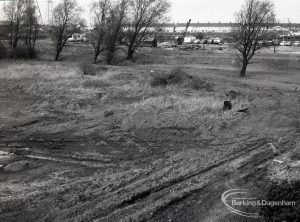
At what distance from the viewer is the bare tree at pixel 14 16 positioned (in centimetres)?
5758

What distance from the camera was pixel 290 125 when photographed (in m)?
19.9

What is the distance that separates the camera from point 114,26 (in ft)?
172

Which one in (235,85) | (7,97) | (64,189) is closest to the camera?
(64,189)

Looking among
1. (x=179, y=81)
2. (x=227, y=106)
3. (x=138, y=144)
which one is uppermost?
(x=179, y=81)

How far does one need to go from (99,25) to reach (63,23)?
634 centimetres

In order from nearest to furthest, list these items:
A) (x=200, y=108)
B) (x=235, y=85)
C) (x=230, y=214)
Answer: (x=230, y=214)
(x=200, y=108)
(x=235, y=85)

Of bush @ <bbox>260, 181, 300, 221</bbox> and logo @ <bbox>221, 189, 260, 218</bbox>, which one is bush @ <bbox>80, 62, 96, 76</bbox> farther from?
bush @ <bbox>260, 181, 300, 221</bbox>

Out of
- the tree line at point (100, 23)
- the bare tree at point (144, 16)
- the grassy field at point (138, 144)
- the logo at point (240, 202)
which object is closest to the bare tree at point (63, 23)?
the tree line at point (100, 23)

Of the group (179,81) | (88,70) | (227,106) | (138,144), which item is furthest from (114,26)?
(138,144)

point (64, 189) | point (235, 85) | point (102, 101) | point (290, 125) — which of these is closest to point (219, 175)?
point (64, 189)

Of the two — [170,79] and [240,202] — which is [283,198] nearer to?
[240,202]

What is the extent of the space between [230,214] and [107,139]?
9849mm

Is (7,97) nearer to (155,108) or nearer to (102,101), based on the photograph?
(102,101)

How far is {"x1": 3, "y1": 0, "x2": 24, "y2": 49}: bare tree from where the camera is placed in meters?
57.6
